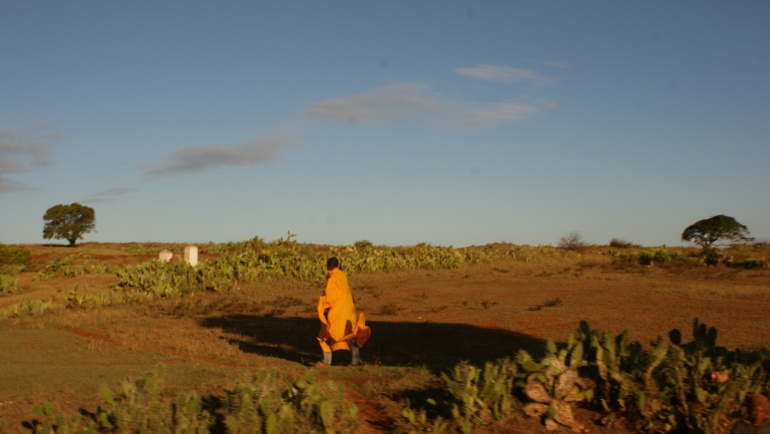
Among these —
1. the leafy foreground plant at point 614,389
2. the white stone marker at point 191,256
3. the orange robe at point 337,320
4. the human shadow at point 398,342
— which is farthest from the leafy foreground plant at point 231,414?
the white stone marker at point 191,256

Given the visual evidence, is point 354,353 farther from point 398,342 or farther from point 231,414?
point 231,414

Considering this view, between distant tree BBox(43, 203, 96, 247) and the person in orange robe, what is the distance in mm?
43601

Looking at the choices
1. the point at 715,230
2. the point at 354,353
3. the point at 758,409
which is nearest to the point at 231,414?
the point at 354,353

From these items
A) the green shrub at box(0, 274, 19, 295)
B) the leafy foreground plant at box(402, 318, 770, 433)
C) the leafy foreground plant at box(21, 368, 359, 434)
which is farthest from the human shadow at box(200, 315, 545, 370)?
the green shrub at box(0, 274, 19, 295)

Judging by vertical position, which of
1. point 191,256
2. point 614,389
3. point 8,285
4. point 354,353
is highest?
point 191,256

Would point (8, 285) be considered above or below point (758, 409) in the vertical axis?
above

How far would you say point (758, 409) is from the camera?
17.1 feet

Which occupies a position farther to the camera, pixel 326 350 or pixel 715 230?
pixel 715 230

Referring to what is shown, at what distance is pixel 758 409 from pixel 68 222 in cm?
4937

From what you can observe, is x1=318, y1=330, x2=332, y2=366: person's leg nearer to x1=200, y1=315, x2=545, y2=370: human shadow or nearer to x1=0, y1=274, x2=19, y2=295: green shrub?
x1=200, y1=315, x2=545, y2=370: human shadow

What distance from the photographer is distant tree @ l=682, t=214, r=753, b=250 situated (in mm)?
39000

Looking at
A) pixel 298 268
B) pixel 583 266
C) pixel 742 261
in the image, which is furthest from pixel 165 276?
pixel 742 261

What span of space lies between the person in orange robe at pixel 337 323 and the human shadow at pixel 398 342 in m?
0.51

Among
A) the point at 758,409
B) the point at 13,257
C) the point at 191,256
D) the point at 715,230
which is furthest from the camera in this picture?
the point at 715,230
